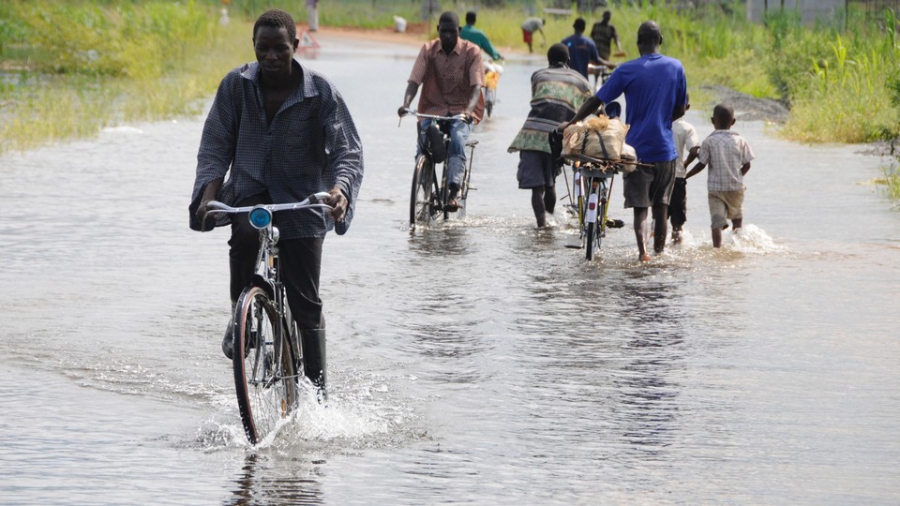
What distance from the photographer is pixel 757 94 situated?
33.2 meters

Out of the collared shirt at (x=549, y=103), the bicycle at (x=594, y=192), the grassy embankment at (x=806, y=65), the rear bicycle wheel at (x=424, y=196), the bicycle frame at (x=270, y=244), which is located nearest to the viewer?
the bicycle frame at (x=270, y=244)

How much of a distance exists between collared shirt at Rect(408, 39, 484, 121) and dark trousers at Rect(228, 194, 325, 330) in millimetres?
7565

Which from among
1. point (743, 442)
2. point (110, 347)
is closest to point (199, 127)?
point (110, 347)

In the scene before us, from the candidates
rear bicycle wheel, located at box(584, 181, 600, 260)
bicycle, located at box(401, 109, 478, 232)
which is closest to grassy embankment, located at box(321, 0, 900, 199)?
bicycle, located at box(401, 109, 478, 232)

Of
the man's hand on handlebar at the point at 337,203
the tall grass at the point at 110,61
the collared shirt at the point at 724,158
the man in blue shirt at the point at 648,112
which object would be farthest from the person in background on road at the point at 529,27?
the man's hand on handlebar at the point at 337,203

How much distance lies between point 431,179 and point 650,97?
292cm

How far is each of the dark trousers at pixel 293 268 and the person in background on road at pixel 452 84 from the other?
24.0 feet

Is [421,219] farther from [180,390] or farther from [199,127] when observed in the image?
[199,127]

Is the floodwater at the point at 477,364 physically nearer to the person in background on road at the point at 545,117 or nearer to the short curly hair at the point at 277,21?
the person in background on road at the point at 545,117

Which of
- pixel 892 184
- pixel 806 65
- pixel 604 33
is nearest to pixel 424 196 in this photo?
pixel 892 184

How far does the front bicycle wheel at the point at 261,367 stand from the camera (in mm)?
6234

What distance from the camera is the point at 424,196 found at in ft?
46.9

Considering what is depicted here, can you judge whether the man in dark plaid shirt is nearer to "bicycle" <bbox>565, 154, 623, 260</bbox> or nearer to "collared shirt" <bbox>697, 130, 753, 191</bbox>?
"bicycle" <bbox>565, 154, 623, 260</bbox>

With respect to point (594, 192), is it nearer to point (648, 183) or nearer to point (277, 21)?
point (648, 183)
